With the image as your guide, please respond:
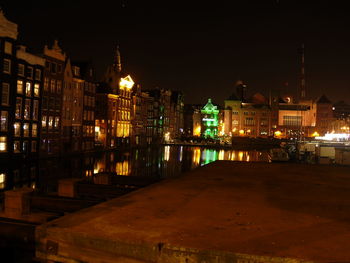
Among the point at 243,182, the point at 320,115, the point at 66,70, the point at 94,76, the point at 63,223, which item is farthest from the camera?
the point at 320,115

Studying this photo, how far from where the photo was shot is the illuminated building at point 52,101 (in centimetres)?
6228

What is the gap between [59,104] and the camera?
67312mm

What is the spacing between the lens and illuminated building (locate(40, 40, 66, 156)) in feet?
204

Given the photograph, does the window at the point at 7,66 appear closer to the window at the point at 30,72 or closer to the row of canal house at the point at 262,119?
the window at the point at 30,72

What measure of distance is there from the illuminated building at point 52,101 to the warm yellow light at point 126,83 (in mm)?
30130

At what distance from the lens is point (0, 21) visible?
5094 cm

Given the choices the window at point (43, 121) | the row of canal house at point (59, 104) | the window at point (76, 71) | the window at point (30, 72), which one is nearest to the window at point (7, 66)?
the row of canal house at point (59, 104)

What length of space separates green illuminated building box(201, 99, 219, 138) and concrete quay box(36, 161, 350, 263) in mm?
160390

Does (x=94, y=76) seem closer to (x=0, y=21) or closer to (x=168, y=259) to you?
(x=0, y=21)

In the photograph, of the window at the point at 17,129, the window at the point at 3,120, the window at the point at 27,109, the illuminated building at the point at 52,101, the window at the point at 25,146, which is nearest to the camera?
A: the window at the point at 3,120

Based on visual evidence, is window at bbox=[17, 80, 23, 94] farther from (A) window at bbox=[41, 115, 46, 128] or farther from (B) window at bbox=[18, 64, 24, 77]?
(A) window at bbox=[41, 115, 46, 128]

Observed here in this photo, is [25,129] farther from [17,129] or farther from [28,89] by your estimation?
[28,89]

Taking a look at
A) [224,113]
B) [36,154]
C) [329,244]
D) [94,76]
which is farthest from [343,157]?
[224,113]

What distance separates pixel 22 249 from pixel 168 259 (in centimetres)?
578
